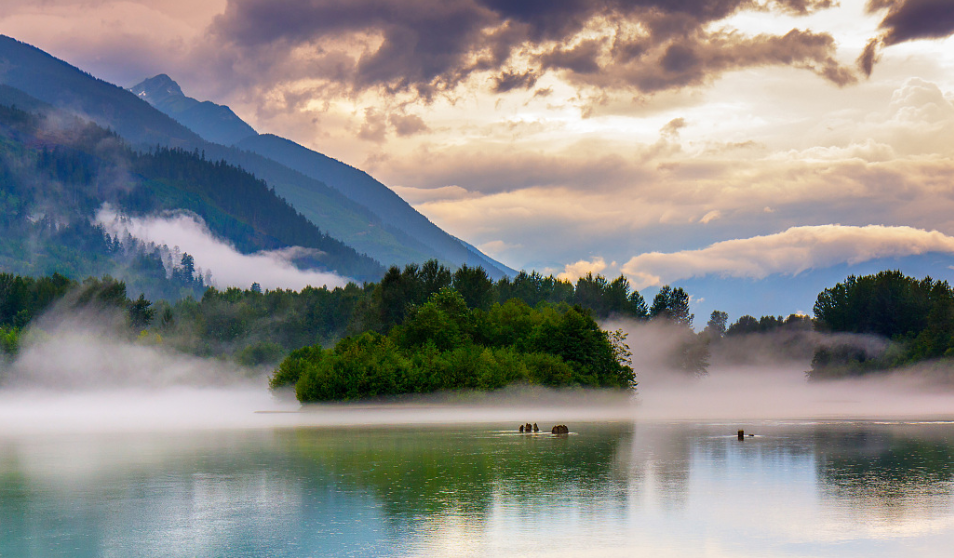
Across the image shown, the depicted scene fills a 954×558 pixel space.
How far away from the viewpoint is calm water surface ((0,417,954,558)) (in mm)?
27281

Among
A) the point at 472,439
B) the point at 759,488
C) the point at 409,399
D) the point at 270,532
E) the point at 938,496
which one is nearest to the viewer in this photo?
the point at 270,532

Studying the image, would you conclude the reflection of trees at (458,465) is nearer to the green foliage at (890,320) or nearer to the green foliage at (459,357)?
the green foliage at (459,357)

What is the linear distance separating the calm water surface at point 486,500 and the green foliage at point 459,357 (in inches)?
2417

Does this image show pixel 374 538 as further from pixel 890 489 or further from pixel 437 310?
pixel 437 310

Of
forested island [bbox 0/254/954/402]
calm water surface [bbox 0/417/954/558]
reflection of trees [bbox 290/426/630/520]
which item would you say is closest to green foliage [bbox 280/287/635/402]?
forested island [bbox 0/254/954/402]

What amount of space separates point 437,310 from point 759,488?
102291 millimetres

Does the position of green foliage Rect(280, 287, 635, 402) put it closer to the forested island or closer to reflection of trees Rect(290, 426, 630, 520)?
the forested island

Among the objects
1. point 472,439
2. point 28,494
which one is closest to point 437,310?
point 472,439

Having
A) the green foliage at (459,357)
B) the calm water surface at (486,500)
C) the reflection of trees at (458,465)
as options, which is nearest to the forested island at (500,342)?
the green foliage at (459,357)

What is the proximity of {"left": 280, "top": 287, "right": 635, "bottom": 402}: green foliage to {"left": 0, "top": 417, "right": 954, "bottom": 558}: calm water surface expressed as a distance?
6140 cm

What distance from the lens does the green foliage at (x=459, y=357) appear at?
125500 mm

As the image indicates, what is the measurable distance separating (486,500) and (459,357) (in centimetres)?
9305

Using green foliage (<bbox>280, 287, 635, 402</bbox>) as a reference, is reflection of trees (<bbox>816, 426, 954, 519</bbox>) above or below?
below

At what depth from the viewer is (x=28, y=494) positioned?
38906mm
